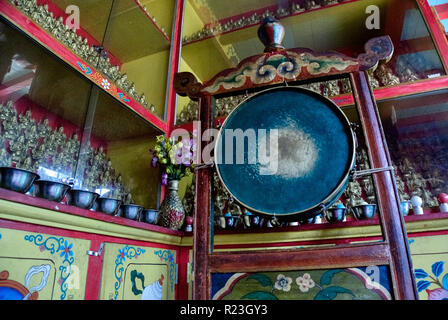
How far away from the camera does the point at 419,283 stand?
137 centimetres

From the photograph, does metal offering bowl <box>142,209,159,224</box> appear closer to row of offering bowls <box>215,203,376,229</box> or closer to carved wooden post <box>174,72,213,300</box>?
row of offering bowls <box>215,203,376,229</box>

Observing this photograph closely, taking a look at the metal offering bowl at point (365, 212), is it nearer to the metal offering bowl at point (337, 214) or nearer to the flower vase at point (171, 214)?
the metal offering bowl at point (337, 214)

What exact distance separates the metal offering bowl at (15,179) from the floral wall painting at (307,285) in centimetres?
76

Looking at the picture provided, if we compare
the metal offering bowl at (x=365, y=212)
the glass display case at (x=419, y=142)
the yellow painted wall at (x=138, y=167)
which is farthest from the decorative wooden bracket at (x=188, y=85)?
the glass display case at (x=419, y=142)

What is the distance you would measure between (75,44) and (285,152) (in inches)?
65.9

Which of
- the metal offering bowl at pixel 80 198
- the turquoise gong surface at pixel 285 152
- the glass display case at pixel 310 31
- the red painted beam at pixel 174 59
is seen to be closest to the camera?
the turquoise gong surface at pixel 285 152

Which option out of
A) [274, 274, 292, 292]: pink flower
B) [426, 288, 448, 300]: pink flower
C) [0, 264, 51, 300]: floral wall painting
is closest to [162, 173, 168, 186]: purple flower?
[0, 264, 51, 300]: floral wall painting

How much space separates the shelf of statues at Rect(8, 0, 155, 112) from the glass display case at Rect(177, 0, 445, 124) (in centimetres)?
61

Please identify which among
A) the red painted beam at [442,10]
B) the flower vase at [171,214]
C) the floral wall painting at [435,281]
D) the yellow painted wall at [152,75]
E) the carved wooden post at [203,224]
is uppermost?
the red painted beam at [442,10]

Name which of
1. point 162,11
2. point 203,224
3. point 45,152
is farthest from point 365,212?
point 162,11

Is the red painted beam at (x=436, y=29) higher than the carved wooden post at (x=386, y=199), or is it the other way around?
the red painted beam at (x=436, y=29)

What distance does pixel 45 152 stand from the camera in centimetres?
179

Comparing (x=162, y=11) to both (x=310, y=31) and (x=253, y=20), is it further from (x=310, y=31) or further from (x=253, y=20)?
(x=310, y=31)

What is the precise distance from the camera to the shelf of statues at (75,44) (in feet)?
5.15
